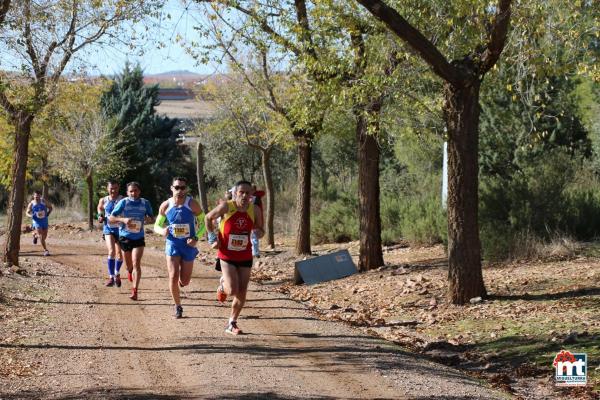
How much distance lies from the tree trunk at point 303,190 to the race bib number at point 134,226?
6.54 m

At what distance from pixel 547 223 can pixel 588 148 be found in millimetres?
16881

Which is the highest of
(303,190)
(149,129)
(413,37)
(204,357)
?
(149,129)

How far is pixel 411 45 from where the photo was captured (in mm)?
12641

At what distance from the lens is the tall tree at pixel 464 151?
517 inches

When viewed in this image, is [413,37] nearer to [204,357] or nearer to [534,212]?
[204,357]

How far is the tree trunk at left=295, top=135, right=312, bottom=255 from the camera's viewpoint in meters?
21.2

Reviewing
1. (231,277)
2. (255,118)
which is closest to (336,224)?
(255,118)

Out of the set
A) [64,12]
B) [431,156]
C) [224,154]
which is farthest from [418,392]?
[224,154]

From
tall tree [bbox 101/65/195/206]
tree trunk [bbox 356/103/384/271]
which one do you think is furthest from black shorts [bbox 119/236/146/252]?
tall tree [bbox 101/65/195/206]

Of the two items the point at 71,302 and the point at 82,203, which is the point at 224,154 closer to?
the point at 82,203

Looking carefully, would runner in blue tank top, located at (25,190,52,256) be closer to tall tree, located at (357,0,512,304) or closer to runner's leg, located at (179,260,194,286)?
runner's leg, located at (179,260,194,286)

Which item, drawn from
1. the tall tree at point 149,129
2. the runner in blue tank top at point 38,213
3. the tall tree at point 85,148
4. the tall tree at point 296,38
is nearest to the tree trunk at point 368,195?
the tall tree at point 296,38

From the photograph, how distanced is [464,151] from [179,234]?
444 cm

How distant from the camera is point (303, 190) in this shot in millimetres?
21562
